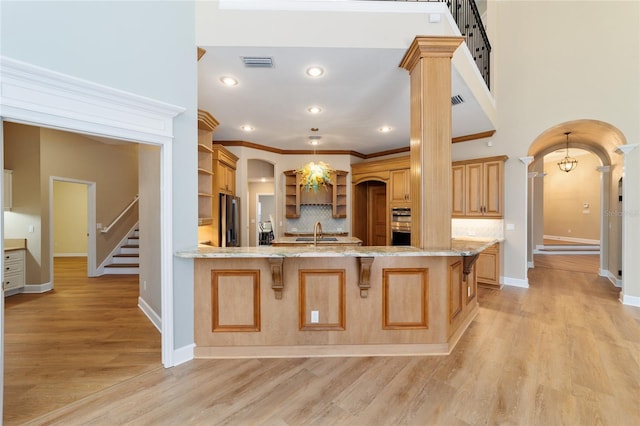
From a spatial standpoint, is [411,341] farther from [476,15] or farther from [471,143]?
[476,15]

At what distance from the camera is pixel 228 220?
16.4 feet

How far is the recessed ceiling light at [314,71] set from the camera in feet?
10.1

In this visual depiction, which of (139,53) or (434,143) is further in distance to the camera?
(434,143)

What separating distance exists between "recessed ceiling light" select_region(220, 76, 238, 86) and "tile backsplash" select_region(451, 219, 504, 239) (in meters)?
4.76

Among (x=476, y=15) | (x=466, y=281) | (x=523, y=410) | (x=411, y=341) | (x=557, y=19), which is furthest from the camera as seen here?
(x=557, y=19)

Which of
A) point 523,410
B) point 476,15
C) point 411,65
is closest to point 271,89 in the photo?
point 411,65

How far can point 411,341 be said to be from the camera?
2691 millimetres

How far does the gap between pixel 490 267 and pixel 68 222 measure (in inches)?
434

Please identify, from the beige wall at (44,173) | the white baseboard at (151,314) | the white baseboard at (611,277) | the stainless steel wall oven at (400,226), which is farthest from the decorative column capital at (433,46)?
the beige wall at (44,173)

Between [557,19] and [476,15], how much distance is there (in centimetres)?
154

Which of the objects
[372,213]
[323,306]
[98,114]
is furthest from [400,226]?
[98,114]

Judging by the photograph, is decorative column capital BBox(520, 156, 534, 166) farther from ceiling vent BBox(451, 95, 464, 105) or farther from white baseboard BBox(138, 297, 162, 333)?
white baseboard BBox(138, 297, 162, 333)

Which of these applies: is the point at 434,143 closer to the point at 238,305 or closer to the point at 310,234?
the point at 238,305

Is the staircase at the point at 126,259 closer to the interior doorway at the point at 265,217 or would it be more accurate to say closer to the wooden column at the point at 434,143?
the interior doorway at the point at 265,217
